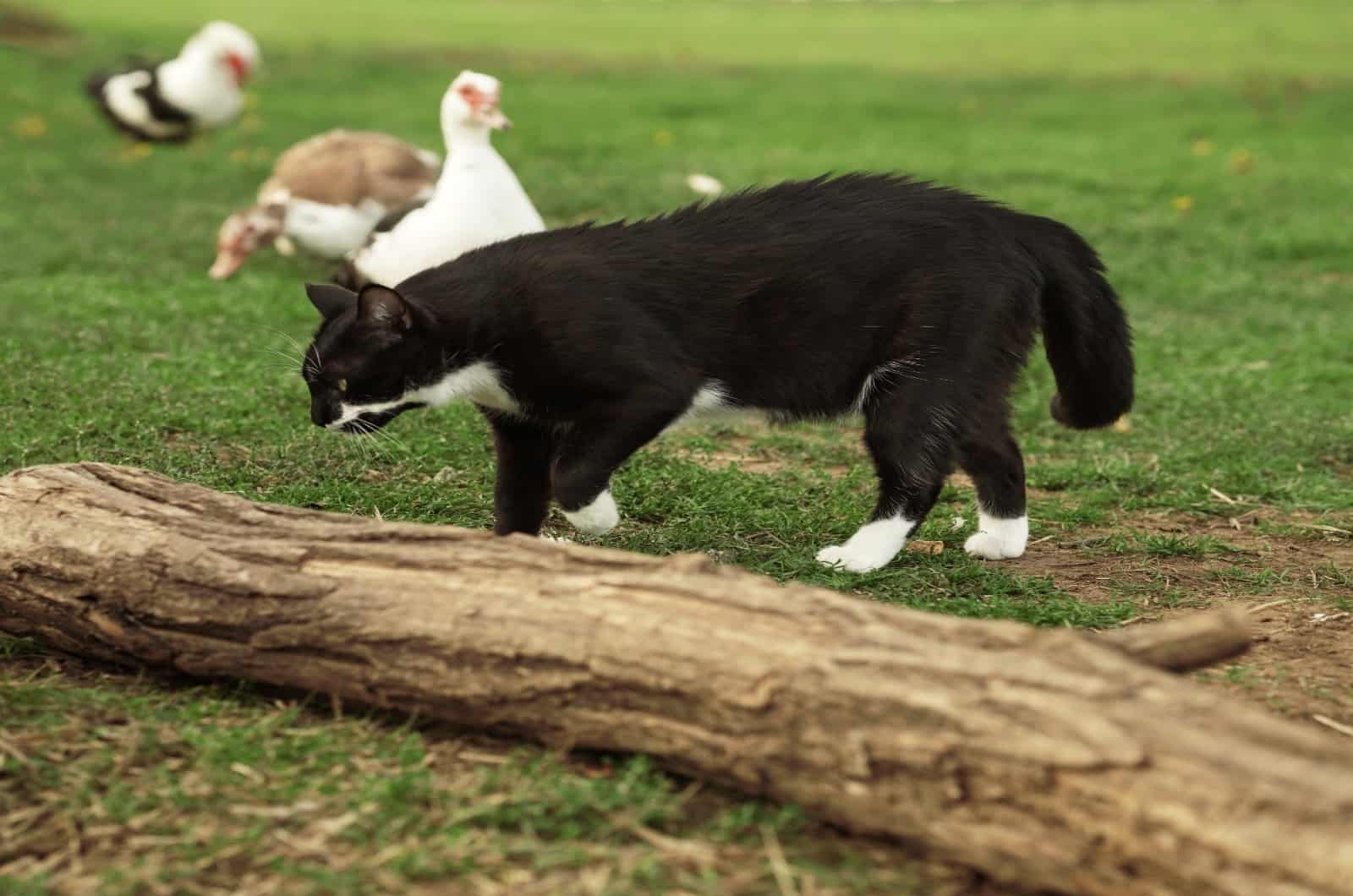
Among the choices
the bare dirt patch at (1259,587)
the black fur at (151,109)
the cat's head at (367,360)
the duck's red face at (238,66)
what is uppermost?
the duck's red face at (238,66)

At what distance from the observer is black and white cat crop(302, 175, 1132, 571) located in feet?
14.8

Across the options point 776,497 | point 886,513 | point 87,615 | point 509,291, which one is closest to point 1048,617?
point 886,513

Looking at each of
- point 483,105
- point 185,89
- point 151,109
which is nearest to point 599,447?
point 483,105

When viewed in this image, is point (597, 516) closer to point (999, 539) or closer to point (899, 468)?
point (899, 468)

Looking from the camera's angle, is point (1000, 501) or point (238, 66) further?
point (238, 66)

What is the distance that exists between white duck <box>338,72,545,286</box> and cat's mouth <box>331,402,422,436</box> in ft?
8.18

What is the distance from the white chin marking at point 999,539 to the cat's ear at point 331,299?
2.14 meters

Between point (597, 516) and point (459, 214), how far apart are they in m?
3.11

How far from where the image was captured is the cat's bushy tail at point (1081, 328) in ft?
16.1

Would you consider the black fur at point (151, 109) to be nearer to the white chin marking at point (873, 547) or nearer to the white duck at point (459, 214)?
the white duck at point (459, 214)

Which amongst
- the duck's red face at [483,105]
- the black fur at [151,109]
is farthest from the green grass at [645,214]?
the duck's red face at [483,105]

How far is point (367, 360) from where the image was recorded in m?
4.52

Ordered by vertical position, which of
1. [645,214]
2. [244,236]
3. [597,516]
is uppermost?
[645,214]

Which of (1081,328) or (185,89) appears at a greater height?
(185,89)
